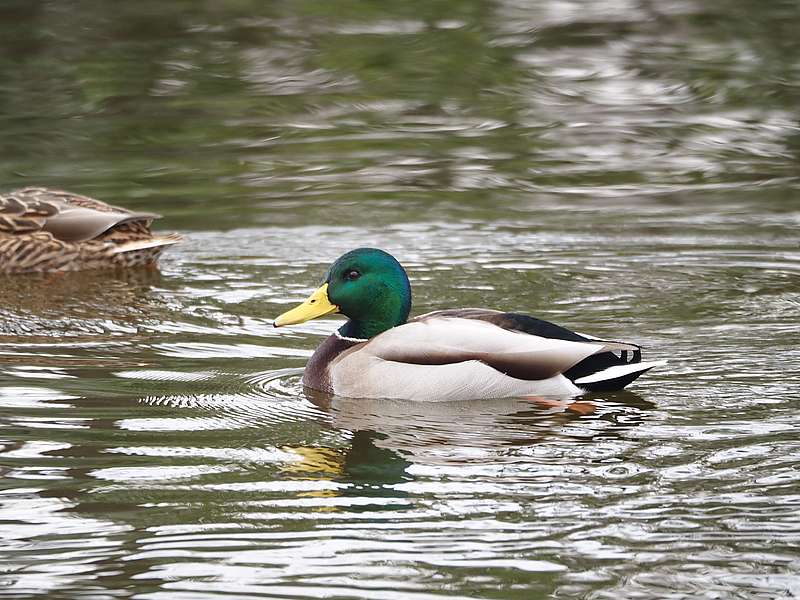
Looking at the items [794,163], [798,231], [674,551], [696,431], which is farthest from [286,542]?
[794,163]

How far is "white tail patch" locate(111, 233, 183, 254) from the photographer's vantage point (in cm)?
1145

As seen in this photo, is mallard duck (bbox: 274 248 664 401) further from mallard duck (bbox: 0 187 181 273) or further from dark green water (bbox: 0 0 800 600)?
mallard duck (bbox: 0 187 181 273)

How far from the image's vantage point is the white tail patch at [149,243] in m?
11.5

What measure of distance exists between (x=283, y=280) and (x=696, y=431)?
4165 mm

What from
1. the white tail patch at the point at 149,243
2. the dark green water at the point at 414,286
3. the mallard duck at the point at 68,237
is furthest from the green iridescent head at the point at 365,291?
the mallard duck at the point at 68,237

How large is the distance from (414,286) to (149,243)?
83.1 inches

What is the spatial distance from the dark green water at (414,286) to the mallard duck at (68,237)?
0.20 meters

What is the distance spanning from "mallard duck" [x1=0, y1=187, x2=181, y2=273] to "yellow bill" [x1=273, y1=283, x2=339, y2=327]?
126 inches

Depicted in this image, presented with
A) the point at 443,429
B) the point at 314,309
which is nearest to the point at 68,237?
the point at 314,309

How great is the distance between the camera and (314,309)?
857 centimetres

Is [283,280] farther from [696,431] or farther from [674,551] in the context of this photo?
[674,551]

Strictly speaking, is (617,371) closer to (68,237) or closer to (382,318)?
(382,318)

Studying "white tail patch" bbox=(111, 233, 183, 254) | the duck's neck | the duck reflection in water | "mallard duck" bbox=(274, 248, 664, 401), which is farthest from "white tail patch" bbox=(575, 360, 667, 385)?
"white tail patch" bbox=(111, 233, 183, 254)

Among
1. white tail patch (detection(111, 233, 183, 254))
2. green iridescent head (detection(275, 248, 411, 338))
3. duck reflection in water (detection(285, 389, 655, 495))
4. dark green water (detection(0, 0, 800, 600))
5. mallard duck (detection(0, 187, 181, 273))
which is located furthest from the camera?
mallard duck (detection(0, 187, 181, 273))
